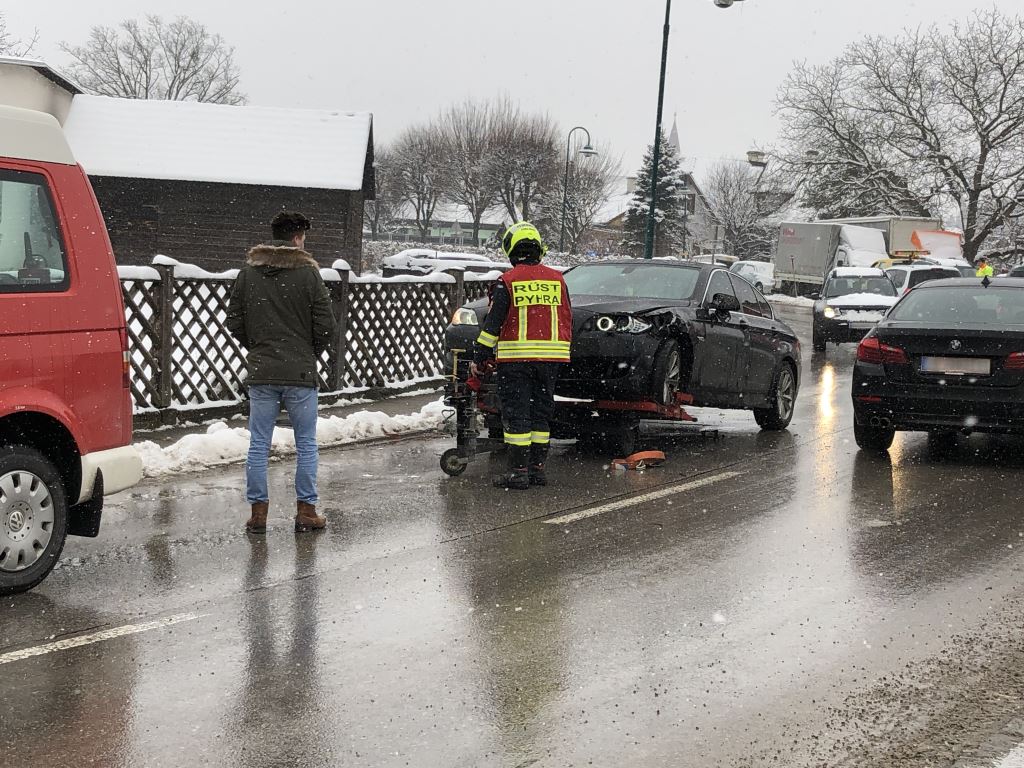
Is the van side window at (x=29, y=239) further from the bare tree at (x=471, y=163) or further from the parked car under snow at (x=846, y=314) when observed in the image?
the bare tree at (x=471, y=163)

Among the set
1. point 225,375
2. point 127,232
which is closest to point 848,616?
point 225,375

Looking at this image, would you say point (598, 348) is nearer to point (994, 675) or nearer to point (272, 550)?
point (272, 550)

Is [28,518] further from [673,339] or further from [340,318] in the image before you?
[340,318]

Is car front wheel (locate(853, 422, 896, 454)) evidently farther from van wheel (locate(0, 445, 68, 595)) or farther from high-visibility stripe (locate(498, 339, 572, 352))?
van wheel (locate(0, 445, 68, 595))

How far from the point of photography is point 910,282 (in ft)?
97.7

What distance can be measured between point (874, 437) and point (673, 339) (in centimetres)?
212

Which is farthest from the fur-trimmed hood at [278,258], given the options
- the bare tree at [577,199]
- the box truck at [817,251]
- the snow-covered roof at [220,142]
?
the bare tree at [577,199]

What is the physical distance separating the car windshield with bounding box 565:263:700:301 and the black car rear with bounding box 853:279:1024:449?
166cm

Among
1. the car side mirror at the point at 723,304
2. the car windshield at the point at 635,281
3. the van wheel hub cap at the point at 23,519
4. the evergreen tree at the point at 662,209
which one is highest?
the evergreen tree at the point at 662,209

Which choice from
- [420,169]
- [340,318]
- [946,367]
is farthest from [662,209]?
[946,367]

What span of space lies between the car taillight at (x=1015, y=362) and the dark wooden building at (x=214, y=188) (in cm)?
2839

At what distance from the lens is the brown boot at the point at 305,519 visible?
7.09 metres

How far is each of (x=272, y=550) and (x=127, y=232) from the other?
3272 centimetres

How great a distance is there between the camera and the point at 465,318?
32.4ft
